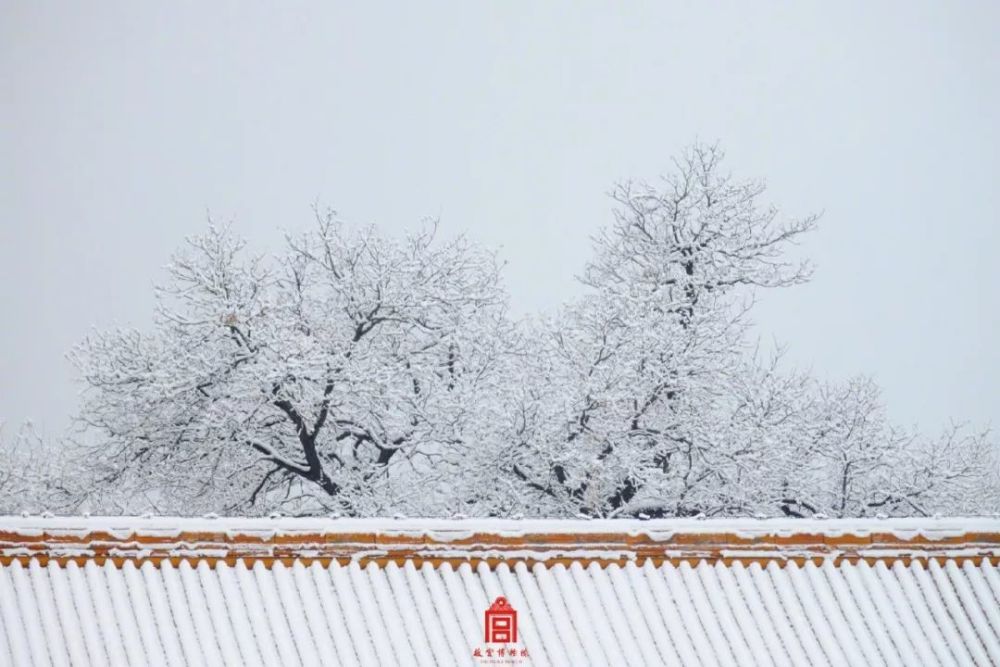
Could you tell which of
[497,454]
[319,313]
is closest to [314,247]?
[319,313]

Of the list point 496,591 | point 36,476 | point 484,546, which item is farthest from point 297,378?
point 496,591

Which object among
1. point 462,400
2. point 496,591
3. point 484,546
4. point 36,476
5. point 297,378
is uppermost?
point 36,476

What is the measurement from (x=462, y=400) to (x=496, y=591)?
13.6 metres

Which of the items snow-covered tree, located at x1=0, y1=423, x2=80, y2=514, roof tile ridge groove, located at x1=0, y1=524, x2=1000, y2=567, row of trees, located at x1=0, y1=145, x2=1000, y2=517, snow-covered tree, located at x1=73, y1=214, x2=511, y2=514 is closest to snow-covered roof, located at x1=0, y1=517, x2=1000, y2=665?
roof tile ridge groove, located at x1=0, y1=524, x2=1000, y2=567

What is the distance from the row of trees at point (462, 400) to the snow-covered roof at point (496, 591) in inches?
440

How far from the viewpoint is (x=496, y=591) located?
9109mm

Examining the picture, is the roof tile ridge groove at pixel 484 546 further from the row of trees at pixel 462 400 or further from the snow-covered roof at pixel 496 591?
the row of trees at pixel 462 400

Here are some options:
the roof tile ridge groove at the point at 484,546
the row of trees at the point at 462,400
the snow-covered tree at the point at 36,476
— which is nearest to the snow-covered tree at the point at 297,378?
the row of trees at the point at 462,400

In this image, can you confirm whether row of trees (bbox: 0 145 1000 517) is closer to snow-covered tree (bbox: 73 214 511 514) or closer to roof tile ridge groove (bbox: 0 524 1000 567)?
snow-covered tree (bbox: 73 214 511 514)

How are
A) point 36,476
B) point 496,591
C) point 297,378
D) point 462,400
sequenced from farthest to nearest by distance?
point 36,476, point 462,400, point 297,378, point 496,591

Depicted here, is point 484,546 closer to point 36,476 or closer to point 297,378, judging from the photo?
point 297,378

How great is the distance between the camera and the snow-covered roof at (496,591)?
28.2ft

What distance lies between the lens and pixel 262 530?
9.01m

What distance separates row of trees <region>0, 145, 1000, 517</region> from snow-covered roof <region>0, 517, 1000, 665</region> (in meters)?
11.2
